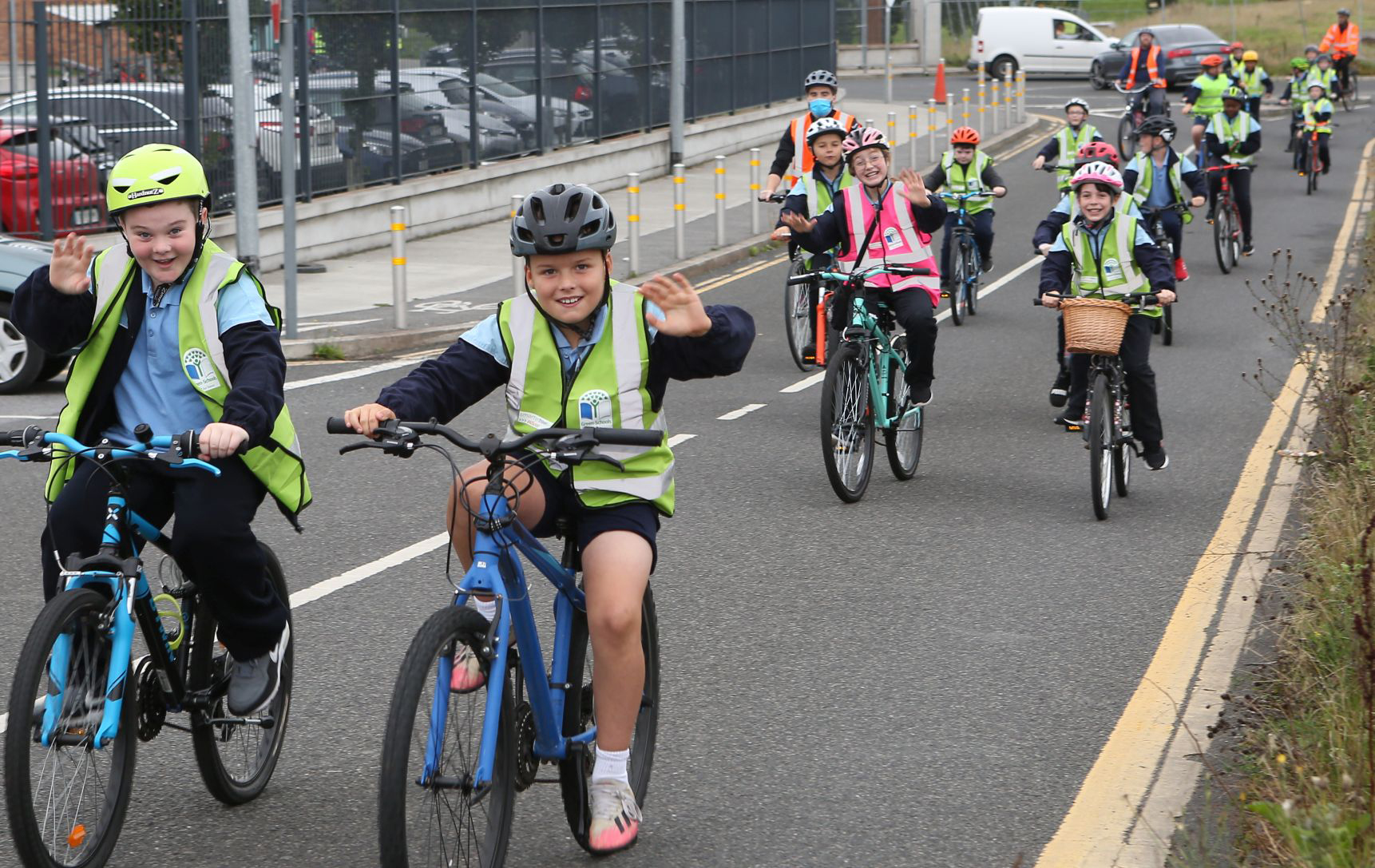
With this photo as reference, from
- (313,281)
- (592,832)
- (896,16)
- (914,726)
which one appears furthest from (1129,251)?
(896,16)

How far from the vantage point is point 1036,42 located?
52750 millimetres

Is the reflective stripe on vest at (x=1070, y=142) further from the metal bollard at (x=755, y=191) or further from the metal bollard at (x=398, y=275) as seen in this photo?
the metal bollard at (x=398, y=275)

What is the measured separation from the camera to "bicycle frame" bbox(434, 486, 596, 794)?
392 cm

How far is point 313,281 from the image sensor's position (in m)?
18.8

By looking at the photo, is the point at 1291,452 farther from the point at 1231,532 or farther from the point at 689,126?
the point at 689,126

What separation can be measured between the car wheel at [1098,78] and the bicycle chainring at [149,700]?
44897 millimetres

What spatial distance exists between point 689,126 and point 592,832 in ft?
89.0

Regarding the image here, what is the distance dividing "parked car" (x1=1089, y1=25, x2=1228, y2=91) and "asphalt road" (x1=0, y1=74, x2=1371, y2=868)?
36330 millimetres

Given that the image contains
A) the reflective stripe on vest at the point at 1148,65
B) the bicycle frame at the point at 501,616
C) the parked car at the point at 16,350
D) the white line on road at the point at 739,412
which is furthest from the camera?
the reflective stripe on vest at the point at 1148,65

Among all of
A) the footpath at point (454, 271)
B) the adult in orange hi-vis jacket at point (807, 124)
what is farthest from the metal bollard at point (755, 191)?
the adult in orange hi-vis jacket at point (807, 124)

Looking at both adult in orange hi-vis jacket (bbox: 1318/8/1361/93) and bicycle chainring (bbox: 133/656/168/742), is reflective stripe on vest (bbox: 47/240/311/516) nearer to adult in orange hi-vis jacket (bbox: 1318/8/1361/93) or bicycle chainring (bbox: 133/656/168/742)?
bicycle chainring (bbox: 133/656/168/742)

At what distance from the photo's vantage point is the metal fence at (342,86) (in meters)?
16.9

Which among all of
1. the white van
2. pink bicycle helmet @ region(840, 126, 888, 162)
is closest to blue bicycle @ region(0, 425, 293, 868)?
pink bicycle helmet @ region(840, 126, 888, 162)

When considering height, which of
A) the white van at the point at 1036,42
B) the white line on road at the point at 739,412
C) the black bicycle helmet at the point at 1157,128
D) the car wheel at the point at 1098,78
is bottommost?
the white line on road at the point at 739,412
